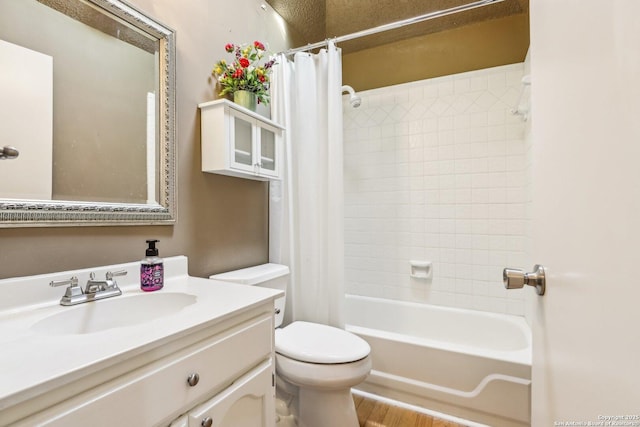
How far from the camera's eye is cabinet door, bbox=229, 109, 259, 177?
140 centimetres

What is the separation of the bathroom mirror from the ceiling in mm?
1128

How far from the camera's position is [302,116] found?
180 centimetres

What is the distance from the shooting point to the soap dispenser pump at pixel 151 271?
104 centimetres

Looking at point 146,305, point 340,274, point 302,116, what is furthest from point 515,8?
point 146,305

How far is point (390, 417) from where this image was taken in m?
1.57

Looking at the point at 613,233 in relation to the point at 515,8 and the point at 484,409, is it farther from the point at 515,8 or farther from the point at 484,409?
the point at 515,8

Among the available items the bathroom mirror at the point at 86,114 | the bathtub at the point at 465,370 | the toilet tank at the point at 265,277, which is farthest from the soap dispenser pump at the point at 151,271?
the bathtub at the point at 465,370

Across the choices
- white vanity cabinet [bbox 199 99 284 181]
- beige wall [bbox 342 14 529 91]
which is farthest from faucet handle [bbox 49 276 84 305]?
beige wall [bbox 342 14 529 91]

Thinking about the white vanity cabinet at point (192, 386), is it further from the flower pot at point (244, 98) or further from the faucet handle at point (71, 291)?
the flower pot at point (244, 98)

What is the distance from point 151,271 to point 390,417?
139 centimetres

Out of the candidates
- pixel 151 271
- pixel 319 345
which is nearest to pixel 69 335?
pixel 151 271

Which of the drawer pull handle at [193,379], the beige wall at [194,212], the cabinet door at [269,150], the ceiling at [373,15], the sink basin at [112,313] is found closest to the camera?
the drawer pull handle at [193,379]

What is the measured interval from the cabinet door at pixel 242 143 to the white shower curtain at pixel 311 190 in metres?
0.31

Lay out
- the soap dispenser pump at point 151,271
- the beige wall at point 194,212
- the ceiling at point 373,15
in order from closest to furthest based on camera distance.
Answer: the beige wall at point 194,212 → the soap dispenser pump at point 151,271 → the ceiling at point 373,15
